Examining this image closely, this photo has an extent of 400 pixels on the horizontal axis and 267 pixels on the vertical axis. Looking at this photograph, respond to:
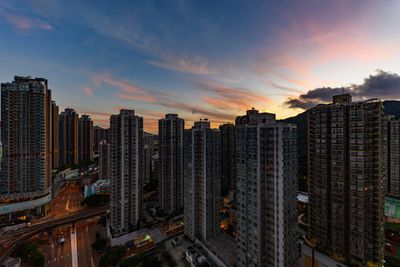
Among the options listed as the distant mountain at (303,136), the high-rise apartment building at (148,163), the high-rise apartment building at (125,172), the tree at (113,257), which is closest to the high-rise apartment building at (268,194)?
the tree at (113,257)

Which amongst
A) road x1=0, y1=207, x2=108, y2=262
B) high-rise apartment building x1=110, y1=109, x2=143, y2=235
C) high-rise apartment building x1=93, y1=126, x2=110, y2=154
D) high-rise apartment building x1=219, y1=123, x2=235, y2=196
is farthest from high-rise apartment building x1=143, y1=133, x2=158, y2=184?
high-rise apartment building x1=93, y1=126, x2=110, y2=154

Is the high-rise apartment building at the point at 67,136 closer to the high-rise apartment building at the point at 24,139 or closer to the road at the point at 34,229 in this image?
the high-rise apartment building at the point at 24,139

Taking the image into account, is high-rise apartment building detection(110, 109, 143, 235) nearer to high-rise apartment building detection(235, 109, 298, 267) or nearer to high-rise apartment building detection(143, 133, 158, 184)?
→ high-rise apartment building detection(235, 109, 298, 267)

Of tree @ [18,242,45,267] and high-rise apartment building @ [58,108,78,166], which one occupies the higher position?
high-rise apartment building @ [58,108,78,166]

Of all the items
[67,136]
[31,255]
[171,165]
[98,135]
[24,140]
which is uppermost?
[98,135]

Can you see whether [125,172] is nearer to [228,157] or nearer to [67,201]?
[228,157]

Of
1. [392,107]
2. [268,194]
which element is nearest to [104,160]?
[268,194]

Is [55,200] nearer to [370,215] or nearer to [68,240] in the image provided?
[68,240]
